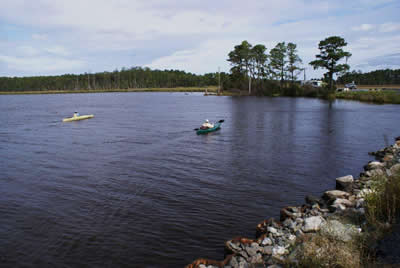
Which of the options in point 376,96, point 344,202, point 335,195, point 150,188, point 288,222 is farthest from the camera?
point 376,96

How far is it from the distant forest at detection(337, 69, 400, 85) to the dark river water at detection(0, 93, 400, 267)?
137961 mm

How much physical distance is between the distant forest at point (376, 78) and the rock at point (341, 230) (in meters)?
150

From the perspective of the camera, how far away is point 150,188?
14555 mm

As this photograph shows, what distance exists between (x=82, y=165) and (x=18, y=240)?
8.71 meters

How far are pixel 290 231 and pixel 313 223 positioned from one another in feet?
2.35

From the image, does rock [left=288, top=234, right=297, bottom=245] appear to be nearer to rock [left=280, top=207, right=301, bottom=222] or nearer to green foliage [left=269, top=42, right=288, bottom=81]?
rock [left=280, top=207, right=301, bottom=222]

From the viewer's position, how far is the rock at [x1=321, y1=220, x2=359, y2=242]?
7.38 m

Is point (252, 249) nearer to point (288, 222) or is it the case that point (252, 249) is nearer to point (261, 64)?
point (288, 222)

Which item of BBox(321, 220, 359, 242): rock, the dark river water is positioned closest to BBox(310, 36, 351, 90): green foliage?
the dark river water

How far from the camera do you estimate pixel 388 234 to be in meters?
6.97

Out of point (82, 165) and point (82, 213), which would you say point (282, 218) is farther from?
point (82, 165)

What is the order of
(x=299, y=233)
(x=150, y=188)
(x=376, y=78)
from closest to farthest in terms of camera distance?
(x=299, y=233), (x=150, y=188), (x=376, y=78)

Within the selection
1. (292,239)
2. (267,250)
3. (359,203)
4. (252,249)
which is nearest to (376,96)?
(359,203)

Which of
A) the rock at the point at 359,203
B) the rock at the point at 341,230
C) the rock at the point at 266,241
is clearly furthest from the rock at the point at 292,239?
the rock at the point at 359,203
